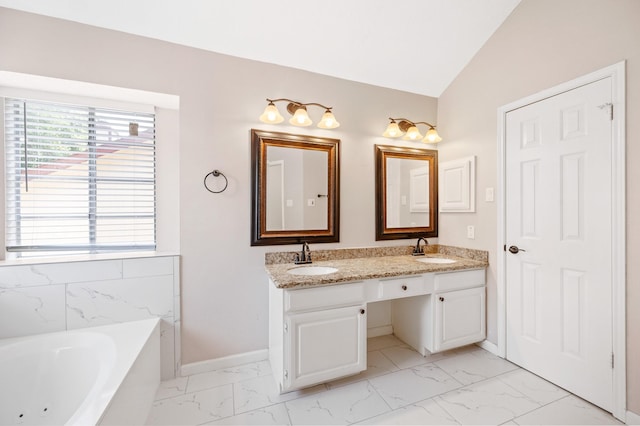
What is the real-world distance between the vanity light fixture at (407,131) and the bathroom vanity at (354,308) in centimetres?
117

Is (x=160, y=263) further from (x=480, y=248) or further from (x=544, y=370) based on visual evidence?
(x=544, y=370)

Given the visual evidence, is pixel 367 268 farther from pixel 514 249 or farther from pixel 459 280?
pixel 514 249

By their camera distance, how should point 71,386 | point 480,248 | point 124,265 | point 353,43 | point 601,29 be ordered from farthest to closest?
point 480,248 < point 353,43 < point 124,265 < point 601,29 < point 71,386

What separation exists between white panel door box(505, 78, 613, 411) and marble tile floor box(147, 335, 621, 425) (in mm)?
232

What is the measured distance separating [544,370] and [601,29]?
7.40 feet

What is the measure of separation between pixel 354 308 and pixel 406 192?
1.37 metres

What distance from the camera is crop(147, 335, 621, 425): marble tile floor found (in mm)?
1535

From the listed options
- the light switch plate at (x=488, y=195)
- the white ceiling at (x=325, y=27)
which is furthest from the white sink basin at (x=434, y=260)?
the white ceiling at (x=325, y=27)

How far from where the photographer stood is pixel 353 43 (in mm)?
2131

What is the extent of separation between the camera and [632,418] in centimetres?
146

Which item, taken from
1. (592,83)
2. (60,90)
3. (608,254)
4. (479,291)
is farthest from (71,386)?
(592,83)

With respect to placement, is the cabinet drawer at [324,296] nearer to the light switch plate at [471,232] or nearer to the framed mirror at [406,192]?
the framed mirror at [406,192]

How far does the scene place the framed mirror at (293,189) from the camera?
82.6 inches

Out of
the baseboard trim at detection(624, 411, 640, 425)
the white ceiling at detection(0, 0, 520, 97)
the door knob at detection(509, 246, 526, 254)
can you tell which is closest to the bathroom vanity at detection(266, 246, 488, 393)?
the door knob at detection(509, 246, 526, 254)
